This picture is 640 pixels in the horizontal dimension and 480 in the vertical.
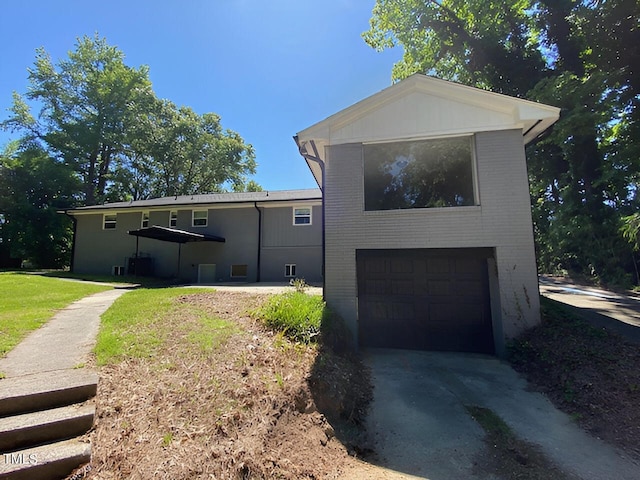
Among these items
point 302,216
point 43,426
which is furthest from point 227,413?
point 302,216

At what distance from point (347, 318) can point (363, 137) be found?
4.19 m

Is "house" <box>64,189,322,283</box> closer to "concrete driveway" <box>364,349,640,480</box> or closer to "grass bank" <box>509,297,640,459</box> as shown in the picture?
"concrete driveway" <box>364,349,640,480</box>

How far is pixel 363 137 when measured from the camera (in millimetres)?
7074

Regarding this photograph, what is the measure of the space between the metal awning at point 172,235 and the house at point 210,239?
1.8 inches

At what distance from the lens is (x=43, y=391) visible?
2857mm

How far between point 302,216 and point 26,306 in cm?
1046

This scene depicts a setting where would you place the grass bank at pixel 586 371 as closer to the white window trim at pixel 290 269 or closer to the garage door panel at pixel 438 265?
the garage door panel at pixel 438 265

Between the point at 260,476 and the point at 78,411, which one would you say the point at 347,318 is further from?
the point at 78,411

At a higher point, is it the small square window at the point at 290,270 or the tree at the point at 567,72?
the tree at the point at 567,72

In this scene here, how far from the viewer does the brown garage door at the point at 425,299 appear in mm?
7043

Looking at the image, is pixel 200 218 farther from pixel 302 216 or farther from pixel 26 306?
pixel 26 306

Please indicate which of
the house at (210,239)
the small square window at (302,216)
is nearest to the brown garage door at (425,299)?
the house at (210,239)

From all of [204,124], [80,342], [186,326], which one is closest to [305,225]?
[186,326]

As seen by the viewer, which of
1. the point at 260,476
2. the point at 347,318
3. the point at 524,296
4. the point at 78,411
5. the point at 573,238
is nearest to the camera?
the point at 260,476
